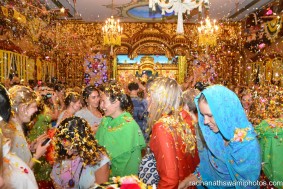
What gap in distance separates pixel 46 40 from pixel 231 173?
10183mm

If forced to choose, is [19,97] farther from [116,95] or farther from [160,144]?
[160,144]

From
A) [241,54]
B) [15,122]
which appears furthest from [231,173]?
[241,54]

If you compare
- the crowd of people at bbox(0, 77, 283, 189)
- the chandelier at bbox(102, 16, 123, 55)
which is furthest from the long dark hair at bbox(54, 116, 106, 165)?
the chandelier at bbox(102, 16, 123, 55)

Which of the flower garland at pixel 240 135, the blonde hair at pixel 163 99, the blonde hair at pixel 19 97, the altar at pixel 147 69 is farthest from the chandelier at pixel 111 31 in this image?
the flower garland at pixel 240 135

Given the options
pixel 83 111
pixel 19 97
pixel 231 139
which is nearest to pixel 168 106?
pixel 231 139

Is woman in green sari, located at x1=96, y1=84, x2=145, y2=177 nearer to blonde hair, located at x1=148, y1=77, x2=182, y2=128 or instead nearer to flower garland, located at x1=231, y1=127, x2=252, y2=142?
blonde hair, located at x1=148, y1=77, x2=182, y2=128

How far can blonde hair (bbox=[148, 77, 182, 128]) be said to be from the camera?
2.39 metres

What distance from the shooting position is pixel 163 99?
2393 millimetres

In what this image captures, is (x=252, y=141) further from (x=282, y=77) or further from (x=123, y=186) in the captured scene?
(x=282, y=77)

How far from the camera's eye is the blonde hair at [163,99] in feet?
7.84

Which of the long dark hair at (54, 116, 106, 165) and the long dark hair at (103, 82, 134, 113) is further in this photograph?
the long dark hair at (103, 82, 134, 113)

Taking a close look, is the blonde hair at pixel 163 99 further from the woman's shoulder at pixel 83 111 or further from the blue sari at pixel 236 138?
the woman's shoulder at pixel 83 111

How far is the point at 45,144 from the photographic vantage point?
280 centimetres

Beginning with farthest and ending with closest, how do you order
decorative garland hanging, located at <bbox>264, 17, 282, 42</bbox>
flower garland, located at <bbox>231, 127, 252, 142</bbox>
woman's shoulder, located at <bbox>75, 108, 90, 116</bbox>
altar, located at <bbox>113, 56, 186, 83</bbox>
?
altar, located at <bbox>113, 56, 186, 83</bbox> → decorative garland hanging, located at <bbox>264, 17, 282, 42</bbox> → woman's shoulder, located at <bbox>75, 108, 90, 116</bbox> → flower garland, located at <bbox>231, 127, 252, 142</bbox>
